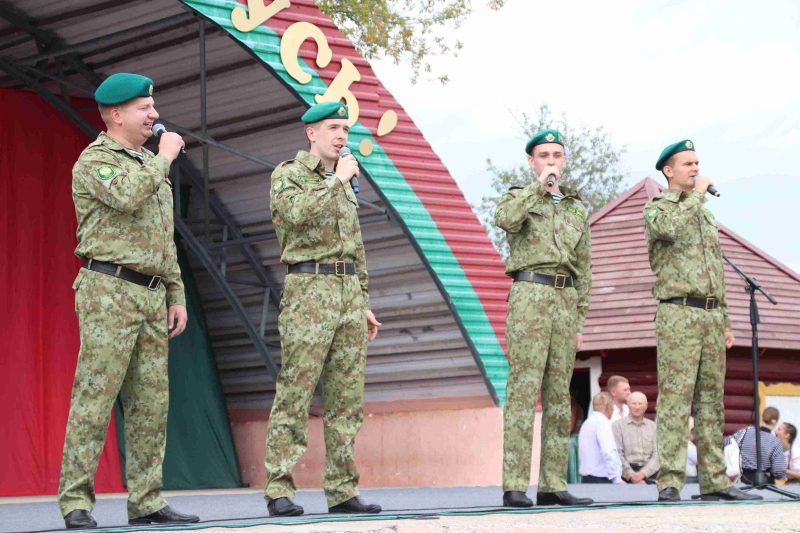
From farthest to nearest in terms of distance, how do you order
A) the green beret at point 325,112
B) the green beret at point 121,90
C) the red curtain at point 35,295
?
the red curtain at point 35,295
the green beret at point 325,112
the green beret at point 121,90

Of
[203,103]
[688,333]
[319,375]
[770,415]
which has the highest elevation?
[203,103]

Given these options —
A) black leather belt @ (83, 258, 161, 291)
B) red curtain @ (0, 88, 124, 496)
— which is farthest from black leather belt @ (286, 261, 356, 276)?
red curtain @ (0, 88, 124, 496)

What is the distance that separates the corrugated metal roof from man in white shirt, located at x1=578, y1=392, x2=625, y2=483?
2.98ft

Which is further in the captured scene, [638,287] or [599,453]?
[638,287]

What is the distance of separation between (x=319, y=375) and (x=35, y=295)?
19.7 ft

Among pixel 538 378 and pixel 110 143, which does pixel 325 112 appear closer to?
pixel 110 143

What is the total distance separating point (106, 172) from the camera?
16.9 ft

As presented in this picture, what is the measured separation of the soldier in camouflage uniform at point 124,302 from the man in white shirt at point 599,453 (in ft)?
20.4

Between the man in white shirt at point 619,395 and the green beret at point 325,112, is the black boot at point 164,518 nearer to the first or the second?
the green beret at point 325,112

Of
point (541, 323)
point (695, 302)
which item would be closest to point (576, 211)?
point (541, 323)

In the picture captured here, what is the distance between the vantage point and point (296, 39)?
9.56 metres

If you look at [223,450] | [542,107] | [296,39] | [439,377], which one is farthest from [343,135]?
[542,107]

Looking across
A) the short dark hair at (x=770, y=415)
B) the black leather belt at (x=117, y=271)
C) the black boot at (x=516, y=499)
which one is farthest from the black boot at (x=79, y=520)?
the short dark hair at (x=770, y=415)

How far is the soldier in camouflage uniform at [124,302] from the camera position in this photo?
5145mm
